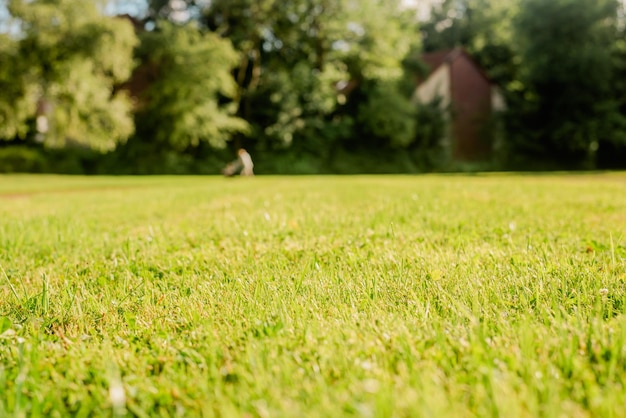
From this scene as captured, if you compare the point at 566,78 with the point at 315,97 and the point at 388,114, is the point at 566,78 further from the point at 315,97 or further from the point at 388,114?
the point at 315,97

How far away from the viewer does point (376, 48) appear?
35.3 metres

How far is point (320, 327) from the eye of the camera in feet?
6.31

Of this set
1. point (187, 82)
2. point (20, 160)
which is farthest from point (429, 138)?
point (20, 160)

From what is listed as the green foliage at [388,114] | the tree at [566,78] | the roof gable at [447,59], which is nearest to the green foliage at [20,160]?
the green foliage at [388,114]

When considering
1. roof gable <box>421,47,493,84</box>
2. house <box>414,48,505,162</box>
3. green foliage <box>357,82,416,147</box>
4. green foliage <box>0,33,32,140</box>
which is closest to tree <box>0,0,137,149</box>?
green foliage <box>0,33,32,140</box>

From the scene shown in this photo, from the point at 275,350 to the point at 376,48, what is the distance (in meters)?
35.9

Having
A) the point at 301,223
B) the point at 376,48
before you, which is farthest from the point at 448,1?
the point at 301,223

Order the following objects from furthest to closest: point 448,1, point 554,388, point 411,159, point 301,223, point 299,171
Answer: point 448,1 < point 411,159 < point 299,171 < point 301,223 < point 554,388

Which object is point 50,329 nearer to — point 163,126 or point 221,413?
point 221,413

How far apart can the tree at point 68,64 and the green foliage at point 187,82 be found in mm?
4189

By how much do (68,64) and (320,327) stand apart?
88.3 ft

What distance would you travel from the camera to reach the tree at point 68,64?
24141 mm

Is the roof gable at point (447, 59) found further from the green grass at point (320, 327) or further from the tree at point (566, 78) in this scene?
the green grass at point (320, 327)

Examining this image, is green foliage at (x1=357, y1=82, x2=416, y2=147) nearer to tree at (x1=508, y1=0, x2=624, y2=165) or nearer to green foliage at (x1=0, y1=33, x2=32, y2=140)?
tree at (x1=508, y1=0, x2=624, y2=165)
